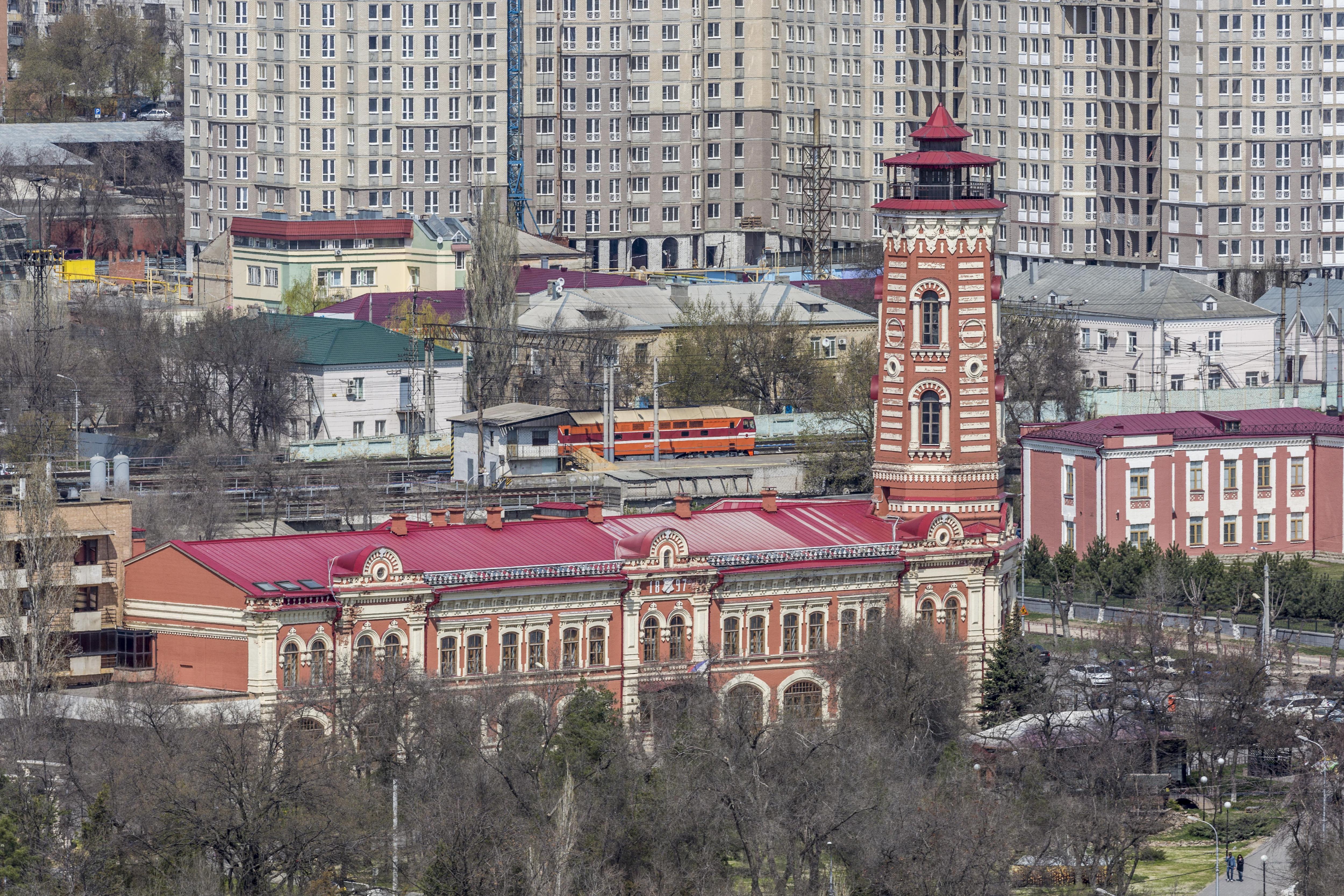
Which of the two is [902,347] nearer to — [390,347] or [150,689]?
[150,689]

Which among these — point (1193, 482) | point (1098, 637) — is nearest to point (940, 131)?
point (1098, 637)

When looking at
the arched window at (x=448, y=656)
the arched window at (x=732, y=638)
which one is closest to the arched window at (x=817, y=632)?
the arched window at (x=732, y=638)

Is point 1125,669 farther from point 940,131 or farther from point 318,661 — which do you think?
point 318,661

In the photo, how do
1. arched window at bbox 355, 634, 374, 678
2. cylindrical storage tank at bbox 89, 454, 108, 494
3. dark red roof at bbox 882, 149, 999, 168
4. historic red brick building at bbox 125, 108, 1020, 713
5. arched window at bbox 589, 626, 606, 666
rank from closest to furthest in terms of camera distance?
arched window at bbox 355, 634, 374, 678, historic red brick building at bbox 125, 108, 1020, 713, arched window at bbox 589, 626, 606, 666, dark red roof at bbox 882, 149, 999, 168, cylindrical storage tank at bbox 89, 454, 108, 494

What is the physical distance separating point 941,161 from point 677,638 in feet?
60.8

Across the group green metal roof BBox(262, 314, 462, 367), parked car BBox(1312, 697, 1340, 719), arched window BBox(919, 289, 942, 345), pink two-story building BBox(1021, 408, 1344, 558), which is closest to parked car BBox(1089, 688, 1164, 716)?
parked car BBox(1312, 697, 1340, 719)

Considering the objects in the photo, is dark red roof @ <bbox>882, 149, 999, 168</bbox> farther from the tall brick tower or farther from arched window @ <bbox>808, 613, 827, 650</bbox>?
arched window @ <bbox>808, 613, 827, 650</bbox>

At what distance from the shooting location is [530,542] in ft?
391

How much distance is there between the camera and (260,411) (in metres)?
185

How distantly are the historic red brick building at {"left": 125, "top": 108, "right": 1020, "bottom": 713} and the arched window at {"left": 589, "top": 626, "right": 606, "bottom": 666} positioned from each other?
0.23 feet

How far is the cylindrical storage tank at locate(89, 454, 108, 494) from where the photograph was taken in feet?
468

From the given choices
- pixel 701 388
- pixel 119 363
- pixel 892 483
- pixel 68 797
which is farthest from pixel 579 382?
pixel 68 797

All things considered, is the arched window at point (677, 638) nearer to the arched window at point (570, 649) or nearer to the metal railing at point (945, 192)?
the arched window at point (570, 649)

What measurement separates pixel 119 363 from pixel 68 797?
90.6m
